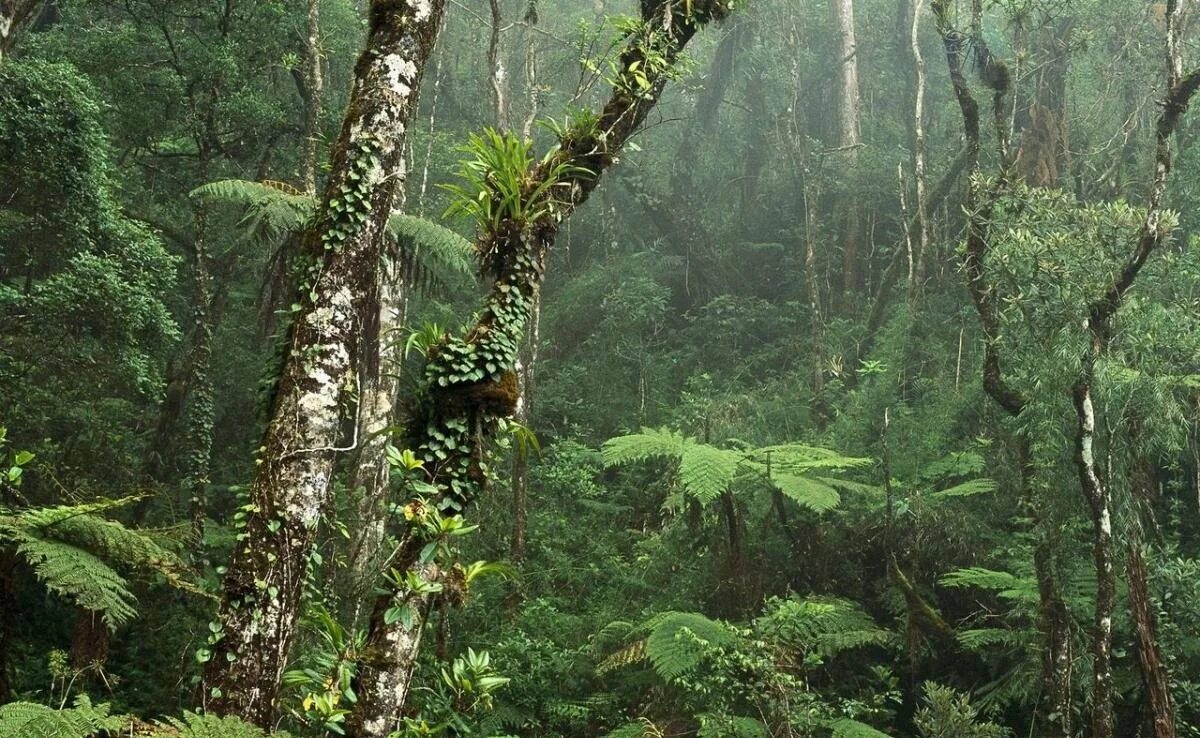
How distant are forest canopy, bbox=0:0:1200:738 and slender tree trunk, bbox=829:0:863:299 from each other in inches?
42.1

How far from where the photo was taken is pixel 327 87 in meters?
13.3

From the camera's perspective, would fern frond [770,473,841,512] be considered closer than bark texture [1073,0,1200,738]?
No

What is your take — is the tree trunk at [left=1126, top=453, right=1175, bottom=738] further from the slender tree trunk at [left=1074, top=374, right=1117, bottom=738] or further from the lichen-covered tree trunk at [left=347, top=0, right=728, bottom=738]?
the lichen-covered tree trunk at [left=347, top=0, right=728, bottom=738]

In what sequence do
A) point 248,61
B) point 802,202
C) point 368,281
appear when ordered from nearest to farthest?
point 368,281, point 248,61, point 802,202

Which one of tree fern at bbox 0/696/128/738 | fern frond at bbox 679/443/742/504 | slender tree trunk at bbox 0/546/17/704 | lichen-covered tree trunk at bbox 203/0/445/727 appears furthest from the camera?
fern frond at bbox 679/443/742/504

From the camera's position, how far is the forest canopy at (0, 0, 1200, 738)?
4.07 metres

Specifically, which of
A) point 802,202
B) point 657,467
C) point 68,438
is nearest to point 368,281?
point 68,438

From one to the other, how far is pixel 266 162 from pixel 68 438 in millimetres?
4254

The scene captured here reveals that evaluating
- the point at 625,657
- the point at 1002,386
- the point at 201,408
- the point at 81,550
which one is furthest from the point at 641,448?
the point at 81,550

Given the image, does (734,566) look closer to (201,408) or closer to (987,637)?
(987,637)

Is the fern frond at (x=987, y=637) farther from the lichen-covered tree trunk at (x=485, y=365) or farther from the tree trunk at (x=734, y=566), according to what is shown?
the lichen-covered tree trunk at (x=485, y=365)

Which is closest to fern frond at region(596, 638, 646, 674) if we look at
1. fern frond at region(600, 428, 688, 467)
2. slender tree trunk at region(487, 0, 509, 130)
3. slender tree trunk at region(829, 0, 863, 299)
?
fern frond at region(600, 428, 688, 467)

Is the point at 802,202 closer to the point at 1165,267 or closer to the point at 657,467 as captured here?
the point at 657,467

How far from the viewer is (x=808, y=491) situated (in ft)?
27.1
